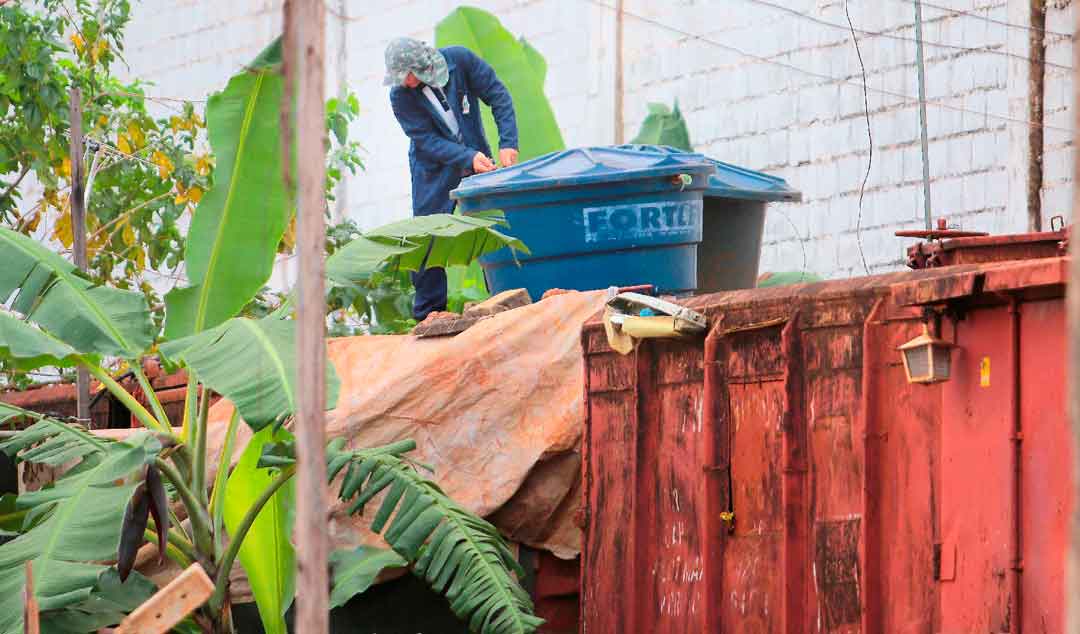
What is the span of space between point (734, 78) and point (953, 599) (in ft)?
19.8

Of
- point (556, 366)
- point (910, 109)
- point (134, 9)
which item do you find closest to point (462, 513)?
point (556, 366)

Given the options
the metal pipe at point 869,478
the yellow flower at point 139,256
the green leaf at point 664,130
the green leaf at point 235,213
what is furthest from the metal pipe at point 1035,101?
the yellow flower at point 139,256

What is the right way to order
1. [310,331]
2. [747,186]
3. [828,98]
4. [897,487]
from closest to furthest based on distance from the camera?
[310,331] < [897,487] < [747,186] < [828,98]

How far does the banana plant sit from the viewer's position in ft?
20.3

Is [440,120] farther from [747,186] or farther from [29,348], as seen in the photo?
[29,348]

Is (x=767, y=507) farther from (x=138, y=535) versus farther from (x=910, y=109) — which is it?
(x=910, y=109)

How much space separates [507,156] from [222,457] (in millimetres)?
3131

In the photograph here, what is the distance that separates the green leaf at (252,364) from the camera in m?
5.91

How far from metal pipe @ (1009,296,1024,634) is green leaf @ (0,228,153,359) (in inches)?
147

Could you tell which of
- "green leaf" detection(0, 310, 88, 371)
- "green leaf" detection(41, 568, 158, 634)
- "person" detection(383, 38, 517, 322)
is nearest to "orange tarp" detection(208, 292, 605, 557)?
"green leaf" detection(41, 568, 158, 634)

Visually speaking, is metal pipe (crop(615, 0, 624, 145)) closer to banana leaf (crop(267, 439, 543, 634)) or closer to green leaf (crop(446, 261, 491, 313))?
green leaf (crop(446, 261, 491, 313))

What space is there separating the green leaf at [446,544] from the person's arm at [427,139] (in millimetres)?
2762

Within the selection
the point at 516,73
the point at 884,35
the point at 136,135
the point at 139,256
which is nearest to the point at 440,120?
the point at 516,73

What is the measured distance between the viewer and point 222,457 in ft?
23.6
